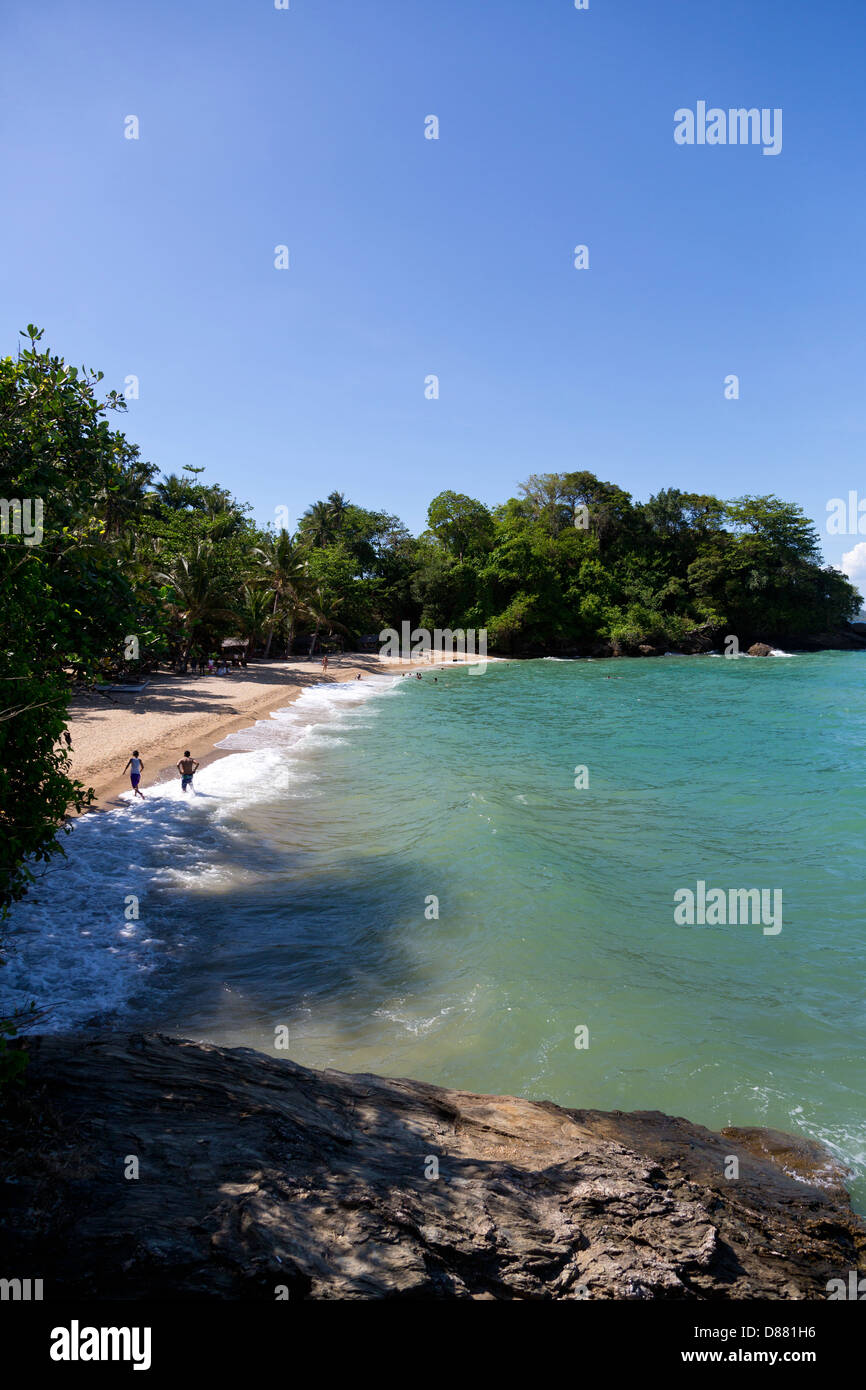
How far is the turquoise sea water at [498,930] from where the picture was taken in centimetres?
779

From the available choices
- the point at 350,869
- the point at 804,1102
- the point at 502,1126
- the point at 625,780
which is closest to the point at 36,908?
the point at 350,869

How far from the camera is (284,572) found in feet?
163

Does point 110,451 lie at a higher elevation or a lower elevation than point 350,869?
higher

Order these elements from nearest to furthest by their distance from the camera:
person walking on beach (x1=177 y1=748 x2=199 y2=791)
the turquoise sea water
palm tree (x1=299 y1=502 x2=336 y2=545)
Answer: the turquoise sea water, person walking on beach (x1=177 y1=748 x2=199 y2=791), palm tree (x1=299 y1=502 x2=336 y2=545)

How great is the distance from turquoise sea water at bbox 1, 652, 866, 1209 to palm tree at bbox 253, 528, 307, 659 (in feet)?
94.8

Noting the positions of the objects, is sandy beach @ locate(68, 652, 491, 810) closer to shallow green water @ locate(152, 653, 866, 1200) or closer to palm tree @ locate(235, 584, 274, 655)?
palm tree @ locate(235, 584, 274, 655)

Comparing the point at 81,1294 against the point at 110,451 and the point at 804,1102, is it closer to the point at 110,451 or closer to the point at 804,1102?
the point at 804,1102

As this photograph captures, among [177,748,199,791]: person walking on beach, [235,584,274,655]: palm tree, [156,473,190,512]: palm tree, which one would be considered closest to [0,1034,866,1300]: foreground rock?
[177,748,199,791]: person walking on beach

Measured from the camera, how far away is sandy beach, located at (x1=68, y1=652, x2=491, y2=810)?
19.2 m

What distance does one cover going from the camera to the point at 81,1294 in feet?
10.4

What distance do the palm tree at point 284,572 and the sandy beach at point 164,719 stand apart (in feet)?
22.5

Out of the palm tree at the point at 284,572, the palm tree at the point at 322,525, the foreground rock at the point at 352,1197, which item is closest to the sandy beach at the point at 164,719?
the palm tree at the point at 284,572

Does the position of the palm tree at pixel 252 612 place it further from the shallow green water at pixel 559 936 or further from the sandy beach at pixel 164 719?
the shallow green water at pixel 559 936
